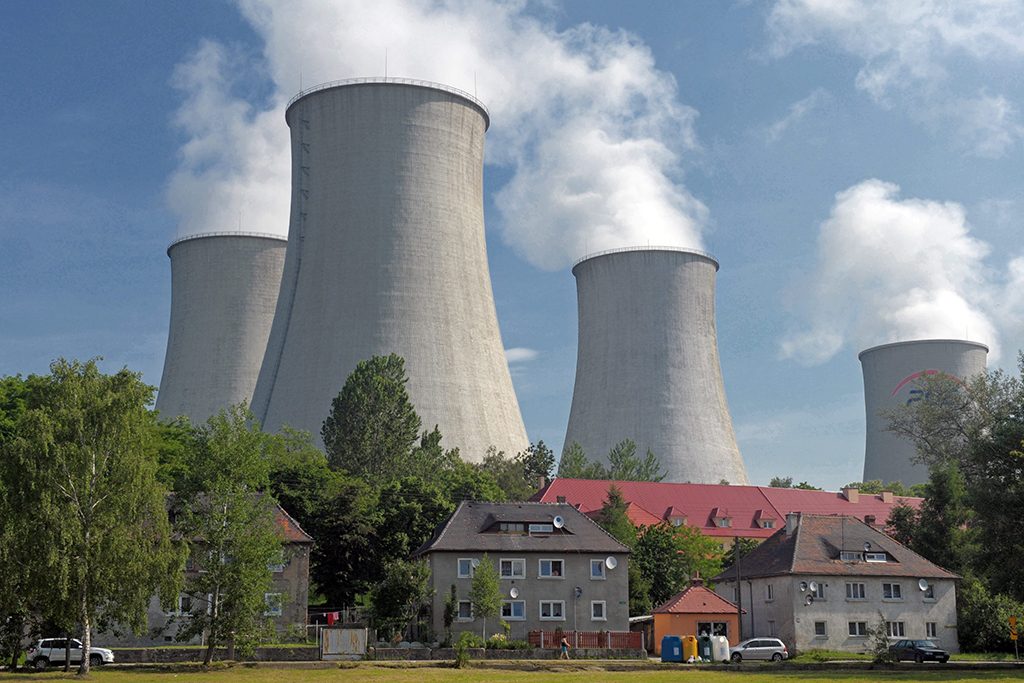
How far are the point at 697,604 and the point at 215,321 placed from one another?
3409cm

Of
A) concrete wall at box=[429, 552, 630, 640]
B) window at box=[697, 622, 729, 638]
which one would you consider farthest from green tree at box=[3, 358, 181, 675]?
window at box=[697, 622, 729, 638]

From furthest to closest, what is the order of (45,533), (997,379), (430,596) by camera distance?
(997,379)
(430,596)
(45,533)

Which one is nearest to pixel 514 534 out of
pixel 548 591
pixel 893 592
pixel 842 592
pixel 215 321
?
pixel 548 591

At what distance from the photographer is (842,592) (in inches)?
1515

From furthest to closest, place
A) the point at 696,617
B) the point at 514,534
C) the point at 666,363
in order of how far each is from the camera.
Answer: the point at 666,363 < the point at 514,534 < the point at 696,617

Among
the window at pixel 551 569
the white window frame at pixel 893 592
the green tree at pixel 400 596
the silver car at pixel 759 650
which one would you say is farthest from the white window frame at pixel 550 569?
the white window frame at pixel 893 592

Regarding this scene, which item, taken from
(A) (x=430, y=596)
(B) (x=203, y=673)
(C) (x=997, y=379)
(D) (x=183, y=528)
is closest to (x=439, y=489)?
(A) (x=430, y=596)

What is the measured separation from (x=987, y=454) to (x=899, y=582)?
8.42m

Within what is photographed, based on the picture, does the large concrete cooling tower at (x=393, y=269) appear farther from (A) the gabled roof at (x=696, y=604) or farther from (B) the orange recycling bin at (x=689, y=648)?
(B) the orange recycling bin at (x=689, y=648)

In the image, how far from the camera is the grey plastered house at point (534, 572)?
36.3 meters

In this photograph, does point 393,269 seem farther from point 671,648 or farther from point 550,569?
point 671,648

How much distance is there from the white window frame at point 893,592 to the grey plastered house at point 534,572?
9199mm

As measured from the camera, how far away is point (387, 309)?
50.3m

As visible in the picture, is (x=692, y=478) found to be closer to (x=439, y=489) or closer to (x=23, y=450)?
(x=439, y=489)
